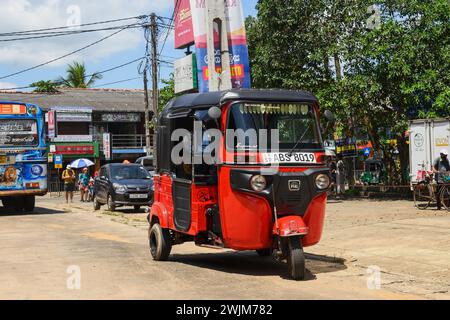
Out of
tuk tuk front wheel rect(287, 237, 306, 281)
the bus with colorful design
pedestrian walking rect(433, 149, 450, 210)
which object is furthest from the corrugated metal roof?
tuk tuk front wheel rect(287, 237, 306, 281)

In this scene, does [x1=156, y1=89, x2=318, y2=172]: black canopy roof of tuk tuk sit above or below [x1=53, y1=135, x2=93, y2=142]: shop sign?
below

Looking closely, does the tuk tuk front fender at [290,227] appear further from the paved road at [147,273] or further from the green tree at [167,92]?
the green tree at [167,92]

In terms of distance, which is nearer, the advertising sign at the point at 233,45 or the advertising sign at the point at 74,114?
the advertising sign at the point at 233,45

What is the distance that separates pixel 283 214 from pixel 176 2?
2802 cm

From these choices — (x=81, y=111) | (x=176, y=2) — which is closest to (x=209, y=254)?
(x=176, y=2)

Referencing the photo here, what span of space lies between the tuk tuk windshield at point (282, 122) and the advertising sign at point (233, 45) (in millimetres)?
17441

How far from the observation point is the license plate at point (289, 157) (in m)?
9.06

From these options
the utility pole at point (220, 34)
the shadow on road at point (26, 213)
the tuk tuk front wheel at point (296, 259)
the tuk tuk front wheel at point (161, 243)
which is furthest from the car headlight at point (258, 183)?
the shadow on road at point (26, 213)

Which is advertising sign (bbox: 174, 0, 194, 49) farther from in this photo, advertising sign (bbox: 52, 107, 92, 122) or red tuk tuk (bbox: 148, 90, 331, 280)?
red tuk tuk (bbox: 148, 90, 331, 280)

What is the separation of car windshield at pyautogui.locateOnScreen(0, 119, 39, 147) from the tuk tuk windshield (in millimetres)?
14078

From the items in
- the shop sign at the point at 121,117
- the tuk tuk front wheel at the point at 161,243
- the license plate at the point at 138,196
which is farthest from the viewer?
the shop sign at the point at 121,117

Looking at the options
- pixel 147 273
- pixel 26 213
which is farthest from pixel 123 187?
pixel 147 273

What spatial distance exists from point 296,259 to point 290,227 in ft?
1.52

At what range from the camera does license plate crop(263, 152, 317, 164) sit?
9062 mm
